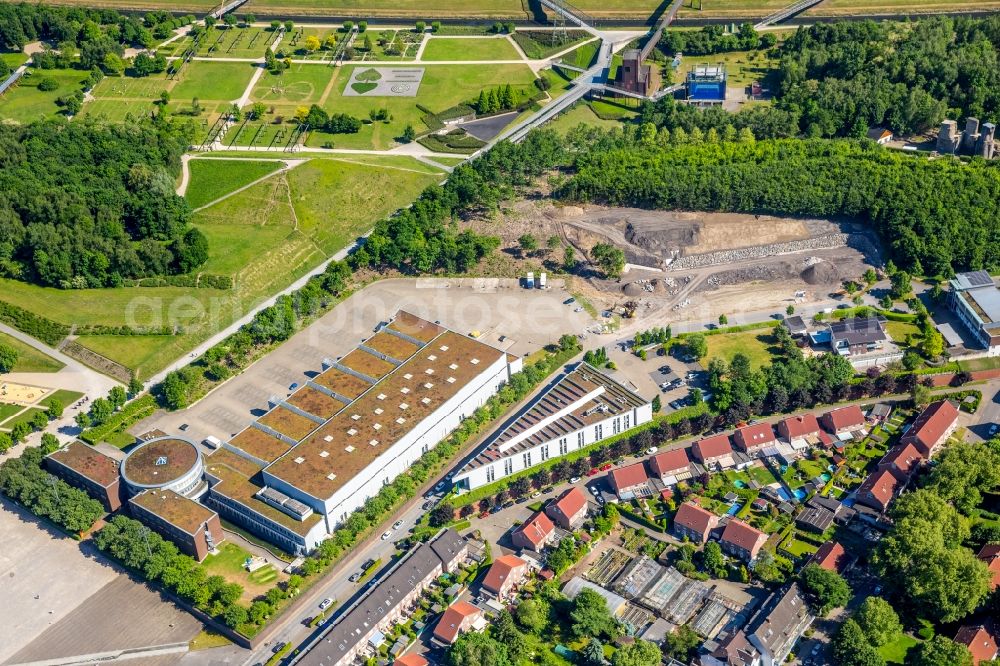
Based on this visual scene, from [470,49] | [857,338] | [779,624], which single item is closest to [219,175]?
[470,49]

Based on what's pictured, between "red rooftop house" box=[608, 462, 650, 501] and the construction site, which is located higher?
the construction site

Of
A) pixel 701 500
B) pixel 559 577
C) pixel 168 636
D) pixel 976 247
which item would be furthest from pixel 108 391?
pixel 976 247

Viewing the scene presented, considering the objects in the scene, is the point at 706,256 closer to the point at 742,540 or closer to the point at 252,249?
the point at 742,540

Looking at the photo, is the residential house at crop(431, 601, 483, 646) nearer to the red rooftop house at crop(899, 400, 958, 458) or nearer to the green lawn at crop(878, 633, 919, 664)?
the green lawn at crop(878, 633, 919, 664)

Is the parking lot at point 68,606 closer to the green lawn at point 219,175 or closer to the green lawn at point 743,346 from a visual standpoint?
the green lawn at point 219,175

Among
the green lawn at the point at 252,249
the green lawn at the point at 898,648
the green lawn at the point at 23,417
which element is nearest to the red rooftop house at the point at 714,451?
the green lawn at the point at 898,648

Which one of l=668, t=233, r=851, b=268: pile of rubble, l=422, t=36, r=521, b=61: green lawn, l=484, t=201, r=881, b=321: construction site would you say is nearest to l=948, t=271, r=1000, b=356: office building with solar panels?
l=484, t=201, r=881, b=321: construction site
